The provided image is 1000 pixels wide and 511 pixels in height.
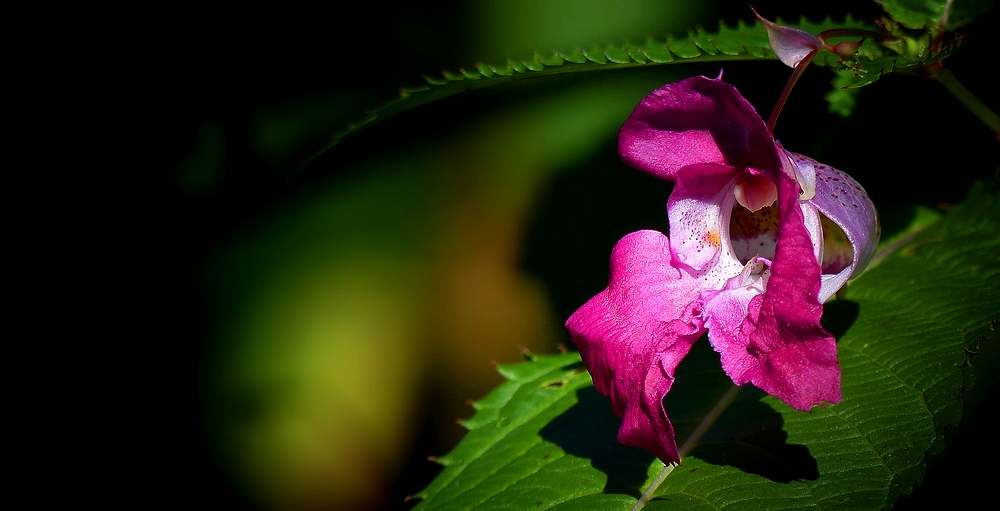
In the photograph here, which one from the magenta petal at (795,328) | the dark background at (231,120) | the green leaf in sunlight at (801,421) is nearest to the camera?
the magenta petal at (795,328)

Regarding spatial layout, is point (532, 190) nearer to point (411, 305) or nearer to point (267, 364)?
point (411, 305)

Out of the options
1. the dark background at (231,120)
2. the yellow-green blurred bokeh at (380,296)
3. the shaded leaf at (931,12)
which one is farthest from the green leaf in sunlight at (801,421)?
the yellow-green blurred bokeh at (380,296)

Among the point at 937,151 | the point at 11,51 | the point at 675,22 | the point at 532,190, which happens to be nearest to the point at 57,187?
the point at 11,51

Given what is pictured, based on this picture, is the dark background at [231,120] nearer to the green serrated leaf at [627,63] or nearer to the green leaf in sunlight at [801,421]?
the green leaf in sunlight at [801,421]

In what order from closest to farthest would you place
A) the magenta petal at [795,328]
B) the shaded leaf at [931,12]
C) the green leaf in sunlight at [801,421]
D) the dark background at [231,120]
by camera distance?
1. the magenta petal at [795,328]
2. the green leaf in sunlight at [801,421]
3. the shaded leaf at [931,12]
4. the dark background at [231,120]

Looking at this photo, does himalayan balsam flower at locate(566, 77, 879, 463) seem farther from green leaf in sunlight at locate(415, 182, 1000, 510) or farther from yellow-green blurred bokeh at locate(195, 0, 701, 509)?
yellow-green blurred bokeh at locate(195, 0, 701, 509)

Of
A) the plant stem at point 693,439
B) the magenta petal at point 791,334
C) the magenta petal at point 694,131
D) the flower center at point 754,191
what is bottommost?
the plant stem at point 693,439
